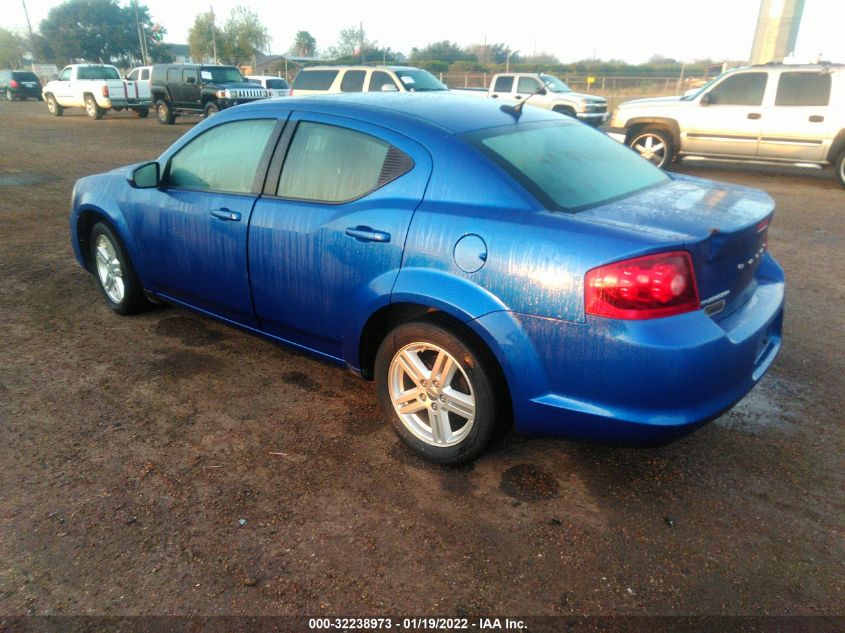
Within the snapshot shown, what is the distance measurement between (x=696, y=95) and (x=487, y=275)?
34.5 ft

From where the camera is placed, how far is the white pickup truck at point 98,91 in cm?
2259

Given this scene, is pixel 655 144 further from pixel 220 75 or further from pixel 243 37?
pixel 243 37

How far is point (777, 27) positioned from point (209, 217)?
Result: 27.0m

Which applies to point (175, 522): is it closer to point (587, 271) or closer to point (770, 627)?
point (587, 271)

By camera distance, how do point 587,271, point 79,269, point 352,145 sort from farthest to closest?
point 79,269 < point 352,145 < point 587,271

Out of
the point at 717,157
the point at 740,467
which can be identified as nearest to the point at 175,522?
the point at 740,467

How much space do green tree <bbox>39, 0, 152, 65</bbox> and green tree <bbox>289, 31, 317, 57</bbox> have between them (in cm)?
2261

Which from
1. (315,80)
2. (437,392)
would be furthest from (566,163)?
(315,80)

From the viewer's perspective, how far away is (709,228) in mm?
2551

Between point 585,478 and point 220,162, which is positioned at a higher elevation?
point 220,162

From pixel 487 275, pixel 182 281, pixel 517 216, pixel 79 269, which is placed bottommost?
pixel 79 269

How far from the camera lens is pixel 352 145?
125 inches

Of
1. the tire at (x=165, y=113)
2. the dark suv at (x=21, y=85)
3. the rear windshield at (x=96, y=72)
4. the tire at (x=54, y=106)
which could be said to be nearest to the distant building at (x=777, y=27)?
the tire at (x=165, y=113)

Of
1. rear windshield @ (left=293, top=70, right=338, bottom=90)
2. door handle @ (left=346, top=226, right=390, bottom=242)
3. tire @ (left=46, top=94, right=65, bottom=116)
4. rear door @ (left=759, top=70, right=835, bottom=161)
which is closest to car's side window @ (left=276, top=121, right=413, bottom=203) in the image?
door handle @ (left=346, top=226, right=390, bottom=242)
